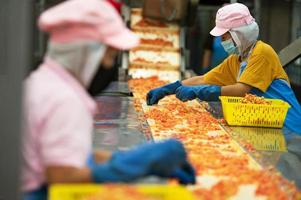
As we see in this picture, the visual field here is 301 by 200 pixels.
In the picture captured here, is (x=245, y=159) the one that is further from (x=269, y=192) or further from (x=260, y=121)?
(x=260, y=121)

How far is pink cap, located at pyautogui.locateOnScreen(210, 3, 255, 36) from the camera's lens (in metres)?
4.50

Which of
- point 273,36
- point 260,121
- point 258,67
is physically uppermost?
point 258,67

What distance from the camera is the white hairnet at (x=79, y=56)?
2072mm

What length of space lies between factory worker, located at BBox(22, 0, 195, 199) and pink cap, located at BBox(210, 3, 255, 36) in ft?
8.11

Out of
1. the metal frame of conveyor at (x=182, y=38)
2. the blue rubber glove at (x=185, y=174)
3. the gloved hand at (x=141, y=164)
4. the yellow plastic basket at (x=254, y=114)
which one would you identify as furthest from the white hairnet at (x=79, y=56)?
the metal frame of conveyor at (x=182, y=38)

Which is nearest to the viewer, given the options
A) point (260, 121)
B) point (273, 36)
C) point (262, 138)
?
point (262, 138)

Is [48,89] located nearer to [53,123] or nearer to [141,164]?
[53,123]

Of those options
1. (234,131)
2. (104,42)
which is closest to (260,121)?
(234,131)

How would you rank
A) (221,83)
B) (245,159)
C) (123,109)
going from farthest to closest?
1. (221,83)
2. (123,109)
3. (245,159)

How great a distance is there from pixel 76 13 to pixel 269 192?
1.28 m

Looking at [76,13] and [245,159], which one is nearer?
[76,13]

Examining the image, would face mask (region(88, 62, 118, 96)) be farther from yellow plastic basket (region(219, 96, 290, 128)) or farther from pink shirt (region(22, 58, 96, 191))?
yellow plastic basket (region(219, 96, 290, 128))

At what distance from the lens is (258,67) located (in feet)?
14.7

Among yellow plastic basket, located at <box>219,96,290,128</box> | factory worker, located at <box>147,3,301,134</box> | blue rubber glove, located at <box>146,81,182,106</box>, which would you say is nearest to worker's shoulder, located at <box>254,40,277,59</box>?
factory worker, located at <box>147,3,301,134</box>
